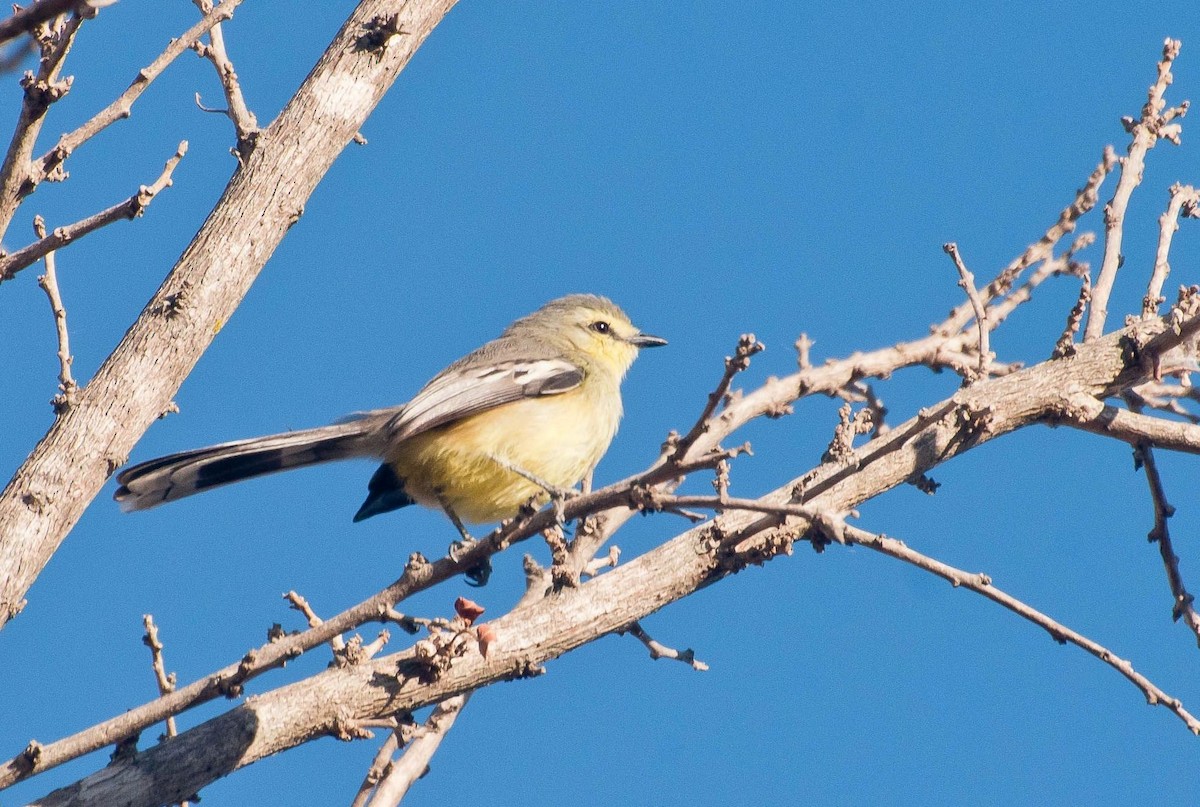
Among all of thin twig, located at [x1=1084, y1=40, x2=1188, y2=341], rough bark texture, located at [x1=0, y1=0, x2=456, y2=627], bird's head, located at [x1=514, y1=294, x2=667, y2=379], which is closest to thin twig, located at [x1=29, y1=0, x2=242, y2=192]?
rough bark texture, located at [x1=0, y1=0, x2=456, y2=627]

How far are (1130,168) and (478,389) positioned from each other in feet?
12.1

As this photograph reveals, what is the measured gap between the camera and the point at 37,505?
4023mm

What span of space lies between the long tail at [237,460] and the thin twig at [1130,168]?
12.7 feet

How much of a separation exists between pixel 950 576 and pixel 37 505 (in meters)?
2.77

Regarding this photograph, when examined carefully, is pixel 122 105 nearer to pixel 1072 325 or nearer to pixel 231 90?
pixel 231 90

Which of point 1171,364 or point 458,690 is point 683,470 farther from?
point 1171,364

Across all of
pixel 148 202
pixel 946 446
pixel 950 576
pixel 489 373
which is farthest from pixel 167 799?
pixel 489 373

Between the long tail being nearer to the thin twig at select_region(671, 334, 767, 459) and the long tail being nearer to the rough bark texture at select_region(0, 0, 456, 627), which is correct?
the rough bark texture at select_region(0, 0, 456, 627)

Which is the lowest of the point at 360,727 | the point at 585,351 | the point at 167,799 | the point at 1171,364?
the point at 167,799

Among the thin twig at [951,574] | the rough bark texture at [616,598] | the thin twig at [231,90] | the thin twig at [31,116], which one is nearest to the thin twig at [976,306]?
the rough bark texture at [616,598]

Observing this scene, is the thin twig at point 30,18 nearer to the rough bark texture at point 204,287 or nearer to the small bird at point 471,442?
the rough bark texture at point 204,287

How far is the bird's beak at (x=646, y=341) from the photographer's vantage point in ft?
29.2

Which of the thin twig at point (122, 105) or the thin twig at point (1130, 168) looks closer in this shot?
the thin twig at point (122, 105)

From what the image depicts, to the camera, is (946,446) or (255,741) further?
(946,446)
